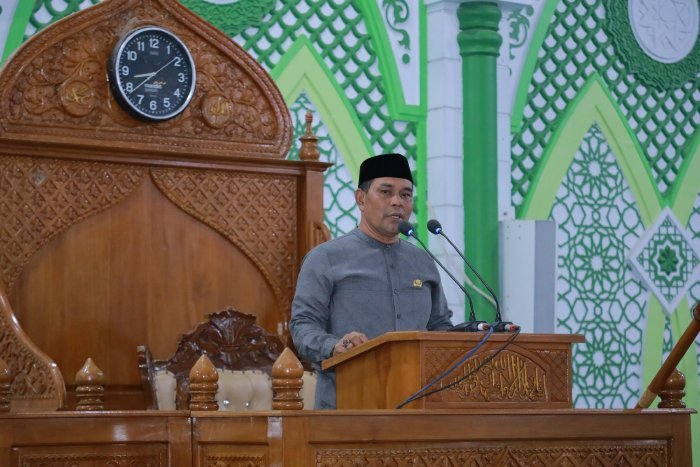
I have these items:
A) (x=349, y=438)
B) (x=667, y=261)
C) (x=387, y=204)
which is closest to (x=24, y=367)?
(x=387, y=204)

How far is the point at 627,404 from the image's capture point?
696cm

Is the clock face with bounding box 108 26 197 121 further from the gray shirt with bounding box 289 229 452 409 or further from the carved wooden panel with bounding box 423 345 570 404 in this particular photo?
the carved wooden panel with bounding box 423 345 570 404

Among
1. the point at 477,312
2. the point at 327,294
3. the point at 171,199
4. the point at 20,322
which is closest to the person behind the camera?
the point at 327,294

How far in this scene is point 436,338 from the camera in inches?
124

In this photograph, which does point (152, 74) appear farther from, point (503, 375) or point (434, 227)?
point (503, 375)

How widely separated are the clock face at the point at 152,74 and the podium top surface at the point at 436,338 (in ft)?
5.49

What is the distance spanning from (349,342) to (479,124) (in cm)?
304

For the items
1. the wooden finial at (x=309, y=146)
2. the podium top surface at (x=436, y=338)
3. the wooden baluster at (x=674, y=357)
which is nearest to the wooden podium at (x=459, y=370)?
the podium top surface at (x=436, y=338)

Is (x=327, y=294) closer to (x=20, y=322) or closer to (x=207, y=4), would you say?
(x=20, y=322)

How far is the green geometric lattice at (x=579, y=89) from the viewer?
6676 millimetres

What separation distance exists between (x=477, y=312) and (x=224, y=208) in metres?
1.66

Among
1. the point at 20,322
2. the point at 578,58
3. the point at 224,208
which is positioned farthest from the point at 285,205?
the point at 578,58

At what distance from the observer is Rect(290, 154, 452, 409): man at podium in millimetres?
3742

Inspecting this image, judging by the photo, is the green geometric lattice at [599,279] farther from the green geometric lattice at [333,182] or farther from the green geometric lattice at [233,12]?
the green geometric lattice at [233,12]
